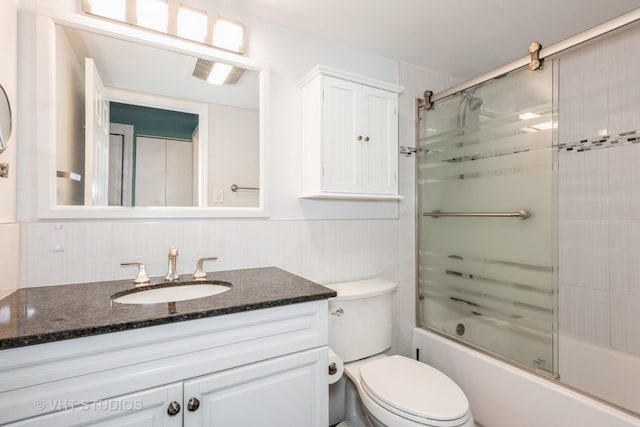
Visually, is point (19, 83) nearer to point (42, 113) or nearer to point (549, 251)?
point (42, 113)

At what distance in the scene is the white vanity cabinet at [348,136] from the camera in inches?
60.1

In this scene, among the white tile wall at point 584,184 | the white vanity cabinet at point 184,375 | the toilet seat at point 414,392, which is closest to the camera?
the white vanity cabinet at point 184,375

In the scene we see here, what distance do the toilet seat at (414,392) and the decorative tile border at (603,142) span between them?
1.46 metres

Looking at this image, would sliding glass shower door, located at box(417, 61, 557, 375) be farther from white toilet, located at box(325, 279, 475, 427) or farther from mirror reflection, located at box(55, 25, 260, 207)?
mirror reflection, located at box(55, 25, 260, 207)

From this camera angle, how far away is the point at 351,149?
1.59 m

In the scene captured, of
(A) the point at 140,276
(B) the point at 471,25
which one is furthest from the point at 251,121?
(B) the point at 471,25

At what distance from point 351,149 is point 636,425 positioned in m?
1.55

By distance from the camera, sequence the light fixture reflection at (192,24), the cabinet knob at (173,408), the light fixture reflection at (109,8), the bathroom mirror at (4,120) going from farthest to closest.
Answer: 1. the light fixture reflection at (192,24)
2. the light fixture reflection at (109,8)
3. the bathroom mirror at (4,120)
4. the cabinet knob at (173,408)

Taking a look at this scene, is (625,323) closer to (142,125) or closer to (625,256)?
(625,256)

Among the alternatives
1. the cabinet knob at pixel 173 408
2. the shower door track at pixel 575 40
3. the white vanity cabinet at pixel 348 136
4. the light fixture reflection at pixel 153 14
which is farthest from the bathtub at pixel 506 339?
the light fixture reflection at pixel 153 14

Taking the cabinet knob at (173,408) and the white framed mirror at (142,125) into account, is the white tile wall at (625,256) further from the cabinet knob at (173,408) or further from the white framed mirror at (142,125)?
the cabinet knob at (173,408)

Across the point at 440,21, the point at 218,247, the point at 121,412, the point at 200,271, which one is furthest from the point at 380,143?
the point at 121,412

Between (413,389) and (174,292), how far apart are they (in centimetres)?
106

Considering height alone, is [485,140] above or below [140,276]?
above
